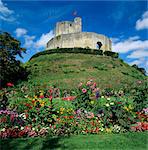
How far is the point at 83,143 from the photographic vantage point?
587cm

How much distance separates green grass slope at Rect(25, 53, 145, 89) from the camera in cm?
2464

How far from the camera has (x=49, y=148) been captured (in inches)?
216

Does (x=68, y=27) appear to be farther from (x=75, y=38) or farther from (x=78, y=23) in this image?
(x=75, y=38)

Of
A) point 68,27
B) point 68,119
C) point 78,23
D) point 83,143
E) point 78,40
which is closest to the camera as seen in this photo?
point 83,143

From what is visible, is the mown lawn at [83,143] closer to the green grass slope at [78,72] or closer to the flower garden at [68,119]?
the flower garden at [68,119]

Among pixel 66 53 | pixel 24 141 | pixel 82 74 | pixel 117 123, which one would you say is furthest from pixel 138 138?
pixel 66 53

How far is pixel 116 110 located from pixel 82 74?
2019cm

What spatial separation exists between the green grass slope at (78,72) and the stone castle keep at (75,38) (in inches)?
240

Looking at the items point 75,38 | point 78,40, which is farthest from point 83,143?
point 75,38

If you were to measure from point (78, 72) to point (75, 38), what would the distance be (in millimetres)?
17174

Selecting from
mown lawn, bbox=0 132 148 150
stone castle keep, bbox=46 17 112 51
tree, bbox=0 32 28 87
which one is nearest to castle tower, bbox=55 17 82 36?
stone castle keep, bbox=46 17 112 51

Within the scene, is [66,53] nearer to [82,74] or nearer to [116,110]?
[82,74]

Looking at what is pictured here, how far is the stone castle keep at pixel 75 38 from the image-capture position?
44.8 m

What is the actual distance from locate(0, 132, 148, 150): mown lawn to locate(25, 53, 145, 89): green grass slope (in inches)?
601
